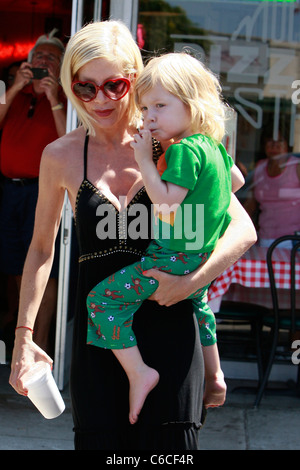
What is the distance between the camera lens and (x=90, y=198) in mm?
1929

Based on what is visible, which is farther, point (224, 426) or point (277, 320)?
point (277, 320)

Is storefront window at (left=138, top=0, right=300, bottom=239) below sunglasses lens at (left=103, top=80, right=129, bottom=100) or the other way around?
below

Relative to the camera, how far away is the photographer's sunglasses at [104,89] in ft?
6.39

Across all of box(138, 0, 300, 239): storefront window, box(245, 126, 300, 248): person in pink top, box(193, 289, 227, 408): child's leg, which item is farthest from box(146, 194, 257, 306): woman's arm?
box(138, 0, 300, 239): storefront window

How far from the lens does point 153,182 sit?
1797 mm

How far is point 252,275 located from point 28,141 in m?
1.65

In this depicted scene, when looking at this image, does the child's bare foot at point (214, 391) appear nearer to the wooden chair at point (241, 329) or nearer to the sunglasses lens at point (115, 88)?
the sunglasses lens at point (115, 88)

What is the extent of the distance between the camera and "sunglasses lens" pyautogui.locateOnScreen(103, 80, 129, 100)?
9.29 feet

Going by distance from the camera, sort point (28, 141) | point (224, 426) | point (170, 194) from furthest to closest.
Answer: point (28, 141), point (224, 426), point (170, 194)

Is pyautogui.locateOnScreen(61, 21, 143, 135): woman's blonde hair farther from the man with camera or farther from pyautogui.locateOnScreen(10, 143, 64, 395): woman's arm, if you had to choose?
the man with camera

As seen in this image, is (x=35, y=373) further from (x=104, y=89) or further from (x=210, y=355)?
(x=104, y=89)

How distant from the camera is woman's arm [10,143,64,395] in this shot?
201 cm

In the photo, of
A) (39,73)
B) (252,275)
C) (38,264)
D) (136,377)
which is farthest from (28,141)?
(136,377)
